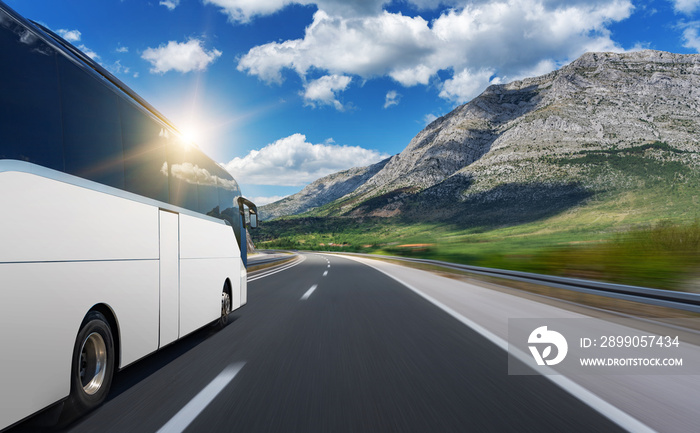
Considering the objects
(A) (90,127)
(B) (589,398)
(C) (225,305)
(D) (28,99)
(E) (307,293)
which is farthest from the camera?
(E) (307,293)

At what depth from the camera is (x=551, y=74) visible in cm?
15862

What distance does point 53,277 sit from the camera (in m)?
3.30

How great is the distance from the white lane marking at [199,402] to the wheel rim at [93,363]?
2.86ft

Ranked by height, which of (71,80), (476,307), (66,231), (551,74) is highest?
(551,74)

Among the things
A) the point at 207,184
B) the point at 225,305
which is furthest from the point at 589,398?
the point at 207,184

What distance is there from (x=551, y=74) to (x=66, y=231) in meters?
180

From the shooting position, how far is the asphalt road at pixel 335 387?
136 inches

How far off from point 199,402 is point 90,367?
3.38 ft

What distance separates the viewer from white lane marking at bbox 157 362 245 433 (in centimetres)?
336

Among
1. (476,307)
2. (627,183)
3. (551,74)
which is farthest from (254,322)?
(551,74)

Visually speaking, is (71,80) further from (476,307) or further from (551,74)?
(551,74)

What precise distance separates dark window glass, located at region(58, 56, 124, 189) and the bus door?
938mm

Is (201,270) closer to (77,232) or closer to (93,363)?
(93,363)

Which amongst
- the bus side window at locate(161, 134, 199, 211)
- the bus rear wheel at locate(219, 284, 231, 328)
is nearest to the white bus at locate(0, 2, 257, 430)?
the bus side window at locate(161, 134, 199, 211)
